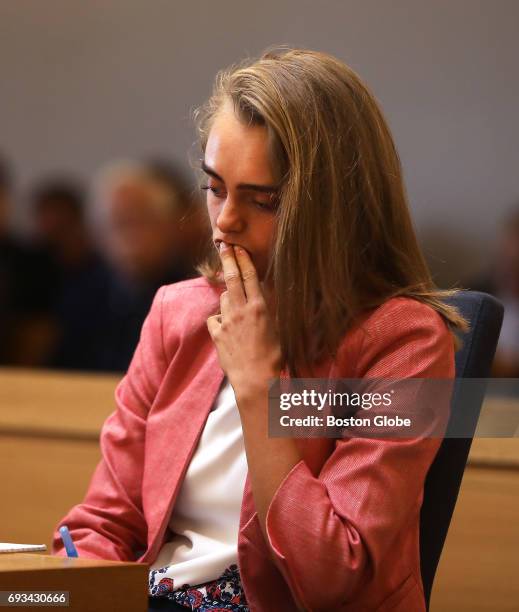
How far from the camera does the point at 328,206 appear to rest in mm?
1561

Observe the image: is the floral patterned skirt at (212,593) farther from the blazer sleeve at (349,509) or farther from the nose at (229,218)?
the nose at (229,218)

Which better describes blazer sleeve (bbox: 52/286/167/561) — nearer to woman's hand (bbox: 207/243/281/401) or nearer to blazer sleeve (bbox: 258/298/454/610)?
woman's hand (bbox: 207/243/281/401)

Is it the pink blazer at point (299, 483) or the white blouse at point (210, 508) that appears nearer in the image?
the pink blazer at point (299, 483)

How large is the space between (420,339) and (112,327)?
207cm

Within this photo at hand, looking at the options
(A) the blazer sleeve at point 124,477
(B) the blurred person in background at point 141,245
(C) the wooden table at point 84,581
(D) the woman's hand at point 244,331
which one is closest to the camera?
(C) the wooden table at point 84,581

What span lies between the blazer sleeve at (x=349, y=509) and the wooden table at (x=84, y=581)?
221 millimetres

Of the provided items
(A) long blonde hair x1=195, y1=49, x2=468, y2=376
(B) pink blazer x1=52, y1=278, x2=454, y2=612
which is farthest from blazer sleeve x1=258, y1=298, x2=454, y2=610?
(A) long blonde hair x1=195, y1=49, x2=468, y2=376

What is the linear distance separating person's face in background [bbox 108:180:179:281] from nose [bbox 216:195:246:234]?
185 cm

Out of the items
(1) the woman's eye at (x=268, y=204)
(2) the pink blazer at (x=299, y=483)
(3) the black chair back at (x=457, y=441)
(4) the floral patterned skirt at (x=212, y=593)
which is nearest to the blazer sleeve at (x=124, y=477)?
(2) the pink blazer at (x=299, y=483)

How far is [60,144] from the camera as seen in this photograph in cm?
367

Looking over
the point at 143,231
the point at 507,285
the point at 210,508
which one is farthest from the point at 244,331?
the point at 143,231

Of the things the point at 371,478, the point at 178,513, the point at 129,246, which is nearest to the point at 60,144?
the point at 129,246

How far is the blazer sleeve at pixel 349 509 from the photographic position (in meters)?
1.42

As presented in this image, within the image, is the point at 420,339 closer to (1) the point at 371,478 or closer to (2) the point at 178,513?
(1) the point at 371,478
